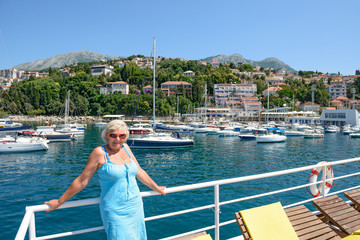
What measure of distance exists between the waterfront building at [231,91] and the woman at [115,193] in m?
109

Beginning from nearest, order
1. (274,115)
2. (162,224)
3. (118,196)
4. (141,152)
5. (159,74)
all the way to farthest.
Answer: (118,196) → (162,224) → (141,152) → (274,115) → (159,74)

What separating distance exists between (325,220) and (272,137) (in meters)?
A: 31.4

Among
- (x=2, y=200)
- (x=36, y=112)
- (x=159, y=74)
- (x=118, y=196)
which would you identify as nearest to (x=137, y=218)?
(x=118, y=196)

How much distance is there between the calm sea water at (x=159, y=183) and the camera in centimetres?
840

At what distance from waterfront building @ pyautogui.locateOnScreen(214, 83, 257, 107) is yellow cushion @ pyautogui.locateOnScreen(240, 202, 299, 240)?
10815cm

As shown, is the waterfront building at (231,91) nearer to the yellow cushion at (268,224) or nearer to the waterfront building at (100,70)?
the waterfront building at (100,70)

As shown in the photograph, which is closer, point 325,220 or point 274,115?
point 325,220

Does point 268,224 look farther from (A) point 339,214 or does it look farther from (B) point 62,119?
(B) point 62,119

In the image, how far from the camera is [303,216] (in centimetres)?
342

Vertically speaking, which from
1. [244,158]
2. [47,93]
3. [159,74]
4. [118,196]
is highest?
[159,74]

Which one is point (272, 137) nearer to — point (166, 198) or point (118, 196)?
point (166, 198)

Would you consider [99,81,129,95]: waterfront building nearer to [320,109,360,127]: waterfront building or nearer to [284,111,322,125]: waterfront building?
[284,111,322,125]: waterfront building

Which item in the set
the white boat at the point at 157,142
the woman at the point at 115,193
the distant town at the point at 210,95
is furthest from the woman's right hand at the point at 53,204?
the distant town at the point at 210,95

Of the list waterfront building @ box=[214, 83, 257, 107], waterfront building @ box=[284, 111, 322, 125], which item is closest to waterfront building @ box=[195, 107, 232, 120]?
waterfront building @ box=[214, 83, 257, 107]
